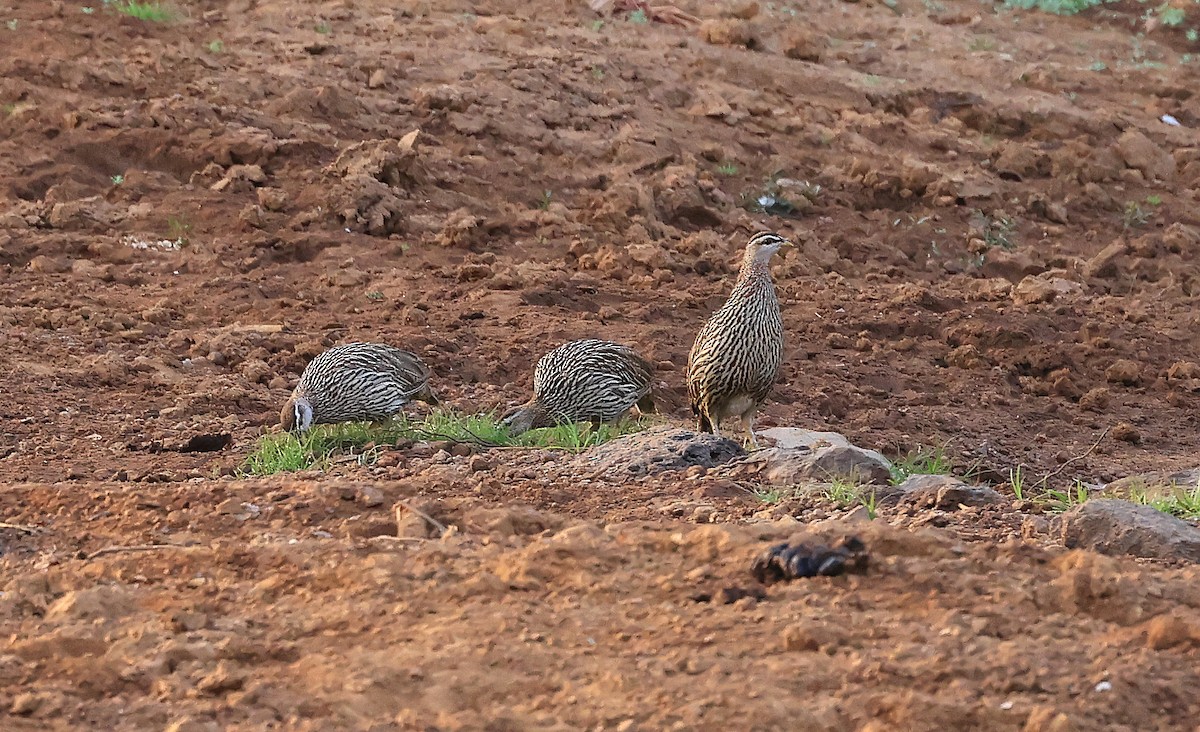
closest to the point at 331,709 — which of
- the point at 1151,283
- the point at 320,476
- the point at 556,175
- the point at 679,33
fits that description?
the point at 320,476

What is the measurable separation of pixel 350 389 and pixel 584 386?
1.24 metres

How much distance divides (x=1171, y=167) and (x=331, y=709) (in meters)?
12.8

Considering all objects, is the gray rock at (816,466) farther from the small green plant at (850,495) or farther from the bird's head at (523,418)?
the bird's head at (523,418)

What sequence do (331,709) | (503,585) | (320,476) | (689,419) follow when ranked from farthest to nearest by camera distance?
(689,419) < (320,476) < (503,585) < (331,709)

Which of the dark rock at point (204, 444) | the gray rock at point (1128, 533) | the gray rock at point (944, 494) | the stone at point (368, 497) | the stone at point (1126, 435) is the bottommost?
the stone at point (1126, 435)

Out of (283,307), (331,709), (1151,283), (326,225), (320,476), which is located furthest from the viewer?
(1151,283)

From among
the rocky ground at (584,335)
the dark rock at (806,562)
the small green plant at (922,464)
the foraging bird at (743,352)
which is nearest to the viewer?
the rocky ground at (584,335)

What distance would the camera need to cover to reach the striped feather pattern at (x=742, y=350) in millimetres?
7516

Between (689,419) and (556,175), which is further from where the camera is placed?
(556,175)

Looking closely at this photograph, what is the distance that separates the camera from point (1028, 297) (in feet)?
35.8

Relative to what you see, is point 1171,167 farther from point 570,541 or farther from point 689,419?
point 570,541

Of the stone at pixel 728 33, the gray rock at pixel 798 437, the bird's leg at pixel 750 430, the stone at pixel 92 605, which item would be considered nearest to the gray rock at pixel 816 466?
the gray rock at pixel 798 437

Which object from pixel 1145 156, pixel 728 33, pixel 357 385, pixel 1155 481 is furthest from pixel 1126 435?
pixel 728 33

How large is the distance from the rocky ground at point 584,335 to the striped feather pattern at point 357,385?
0.41m
